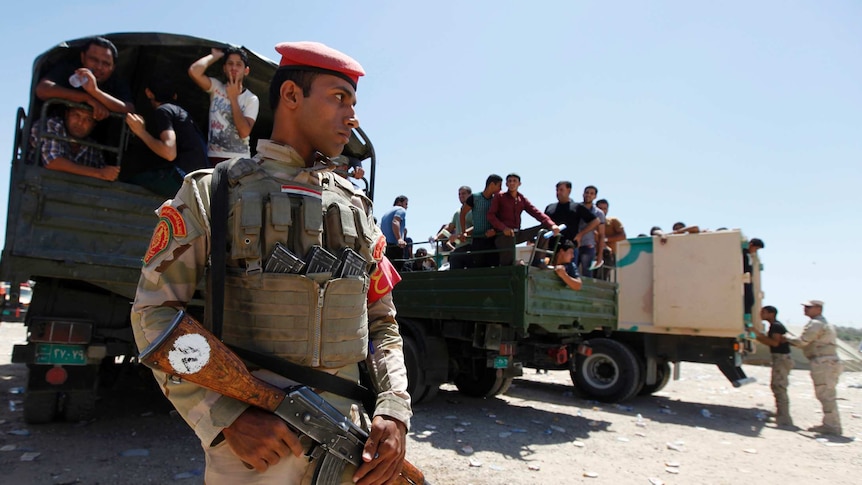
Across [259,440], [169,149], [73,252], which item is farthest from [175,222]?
[73,252]

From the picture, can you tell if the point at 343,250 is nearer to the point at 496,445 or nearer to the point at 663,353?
the point at 496,445

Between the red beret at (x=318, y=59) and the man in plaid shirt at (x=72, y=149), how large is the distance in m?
2.59

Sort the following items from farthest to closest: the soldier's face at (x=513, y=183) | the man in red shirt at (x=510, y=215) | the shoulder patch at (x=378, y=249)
Result: 1. the soldier's face at (x=513, y=183)
2. the man in red shirt at (x=510, y=215)
3. the shoulder patch at (x=378, y=249)

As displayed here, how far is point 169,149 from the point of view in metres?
3.42

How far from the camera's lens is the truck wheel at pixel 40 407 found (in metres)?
3.83

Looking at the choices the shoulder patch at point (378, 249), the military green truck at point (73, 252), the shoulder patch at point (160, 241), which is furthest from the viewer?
the military green truck at point (73, 252)

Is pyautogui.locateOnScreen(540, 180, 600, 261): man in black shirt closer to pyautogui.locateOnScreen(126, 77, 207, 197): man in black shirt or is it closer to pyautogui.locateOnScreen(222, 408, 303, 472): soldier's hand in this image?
pyautogui.locateOnScreen(126, 77, 207, 197): man in black shirt

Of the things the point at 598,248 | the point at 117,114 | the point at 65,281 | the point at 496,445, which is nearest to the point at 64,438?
the point at 65,281

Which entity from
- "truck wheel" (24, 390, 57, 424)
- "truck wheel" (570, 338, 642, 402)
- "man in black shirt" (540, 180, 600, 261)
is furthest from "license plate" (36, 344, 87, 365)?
"truck wheel" (570, 338, 642, 402)

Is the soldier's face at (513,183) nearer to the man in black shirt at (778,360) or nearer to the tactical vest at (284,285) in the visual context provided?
the man in black shirt at (778,360)

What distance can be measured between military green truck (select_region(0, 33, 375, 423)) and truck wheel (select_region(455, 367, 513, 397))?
4.08 meters

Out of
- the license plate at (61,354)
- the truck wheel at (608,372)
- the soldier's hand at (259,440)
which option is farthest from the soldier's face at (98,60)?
the truck wheel at (608,372)

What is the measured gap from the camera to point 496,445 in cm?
475

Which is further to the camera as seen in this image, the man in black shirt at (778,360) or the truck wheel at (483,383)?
the truck wheel at (483,383)
